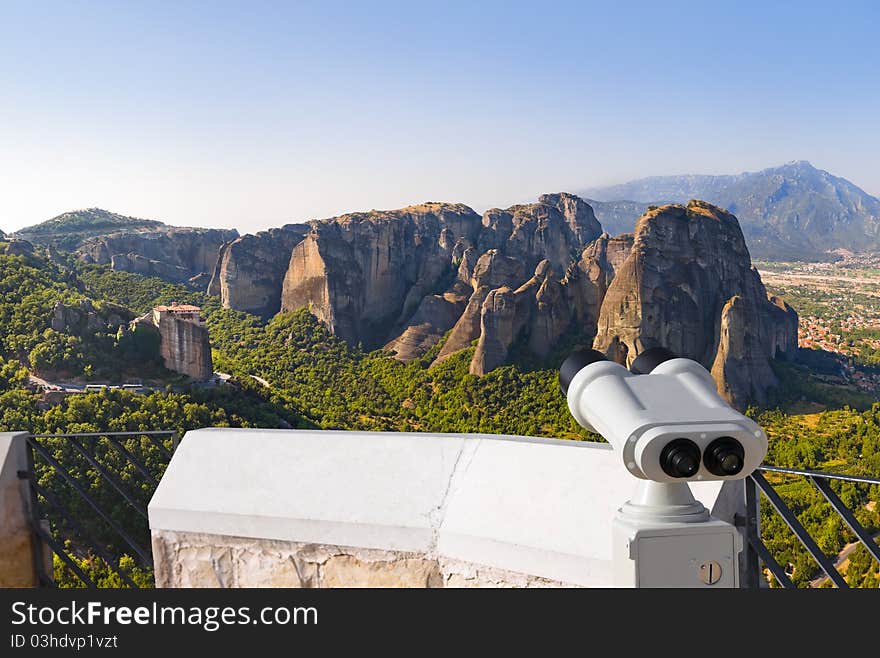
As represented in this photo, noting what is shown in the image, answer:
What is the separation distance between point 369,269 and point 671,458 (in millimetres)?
85876

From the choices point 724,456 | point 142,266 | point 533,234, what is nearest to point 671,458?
point 724,456

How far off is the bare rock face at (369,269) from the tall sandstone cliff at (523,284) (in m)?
0.16

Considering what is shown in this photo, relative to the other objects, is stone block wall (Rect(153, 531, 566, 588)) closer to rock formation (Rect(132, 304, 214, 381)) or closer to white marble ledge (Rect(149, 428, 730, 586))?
white marble ledge (Rect(149, 428, 730, 586))

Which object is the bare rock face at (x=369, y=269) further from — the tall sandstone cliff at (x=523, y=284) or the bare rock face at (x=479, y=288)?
the bare rock face at (x=479, y=288)

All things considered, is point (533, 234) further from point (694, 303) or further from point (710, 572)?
point (710, 572)

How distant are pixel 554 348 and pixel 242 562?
208 ft

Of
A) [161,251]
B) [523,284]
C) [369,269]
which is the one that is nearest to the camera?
[523,284]

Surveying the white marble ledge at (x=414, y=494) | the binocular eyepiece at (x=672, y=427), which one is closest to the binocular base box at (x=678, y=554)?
the binocular eyepiece at (x=672, y=427)

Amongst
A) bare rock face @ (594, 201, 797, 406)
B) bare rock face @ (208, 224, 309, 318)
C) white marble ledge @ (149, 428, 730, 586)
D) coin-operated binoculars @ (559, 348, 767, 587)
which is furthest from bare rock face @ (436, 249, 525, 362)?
coin-operated binoculars @ (559, 348, 767, 587)

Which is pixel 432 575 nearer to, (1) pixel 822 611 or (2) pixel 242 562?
(2) pixel 242 562

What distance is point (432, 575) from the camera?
9.48 feet

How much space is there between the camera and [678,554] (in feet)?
6.45

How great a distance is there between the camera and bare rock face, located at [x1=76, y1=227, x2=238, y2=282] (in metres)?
95.6

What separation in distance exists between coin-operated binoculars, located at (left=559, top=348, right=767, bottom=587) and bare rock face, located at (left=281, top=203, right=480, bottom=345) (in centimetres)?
7899
